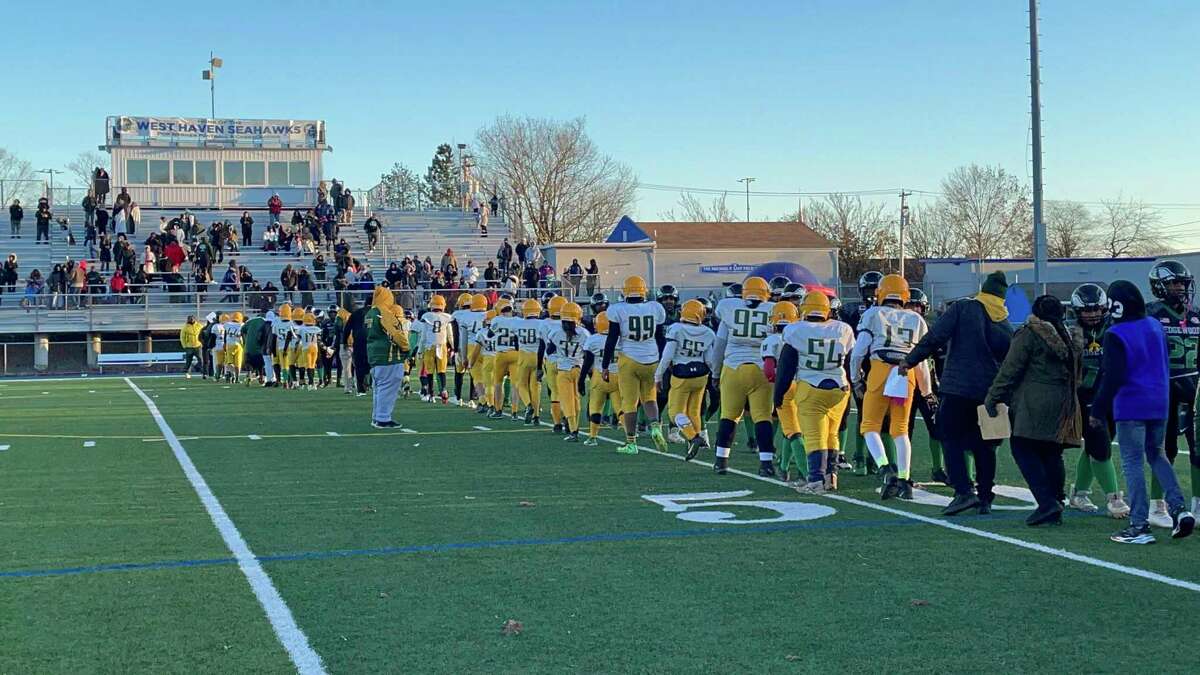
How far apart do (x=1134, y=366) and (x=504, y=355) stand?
11003 mm

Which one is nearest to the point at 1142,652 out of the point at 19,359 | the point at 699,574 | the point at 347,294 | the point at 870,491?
the point at 699,574

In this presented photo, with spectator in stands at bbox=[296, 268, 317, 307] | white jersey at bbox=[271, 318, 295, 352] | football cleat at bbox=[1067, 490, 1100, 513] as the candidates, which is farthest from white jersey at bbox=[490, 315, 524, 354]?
spectator in stands at bbox=[296, 268, 317, 307]

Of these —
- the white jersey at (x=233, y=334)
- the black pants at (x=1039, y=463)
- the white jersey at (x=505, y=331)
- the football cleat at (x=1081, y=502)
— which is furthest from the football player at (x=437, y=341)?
the black pants at (x=1039, y=463)

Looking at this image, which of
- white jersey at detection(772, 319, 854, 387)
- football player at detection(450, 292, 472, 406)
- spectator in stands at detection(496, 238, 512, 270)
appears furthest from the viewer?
spectator in stands at detection(496, 238, 512, 270)

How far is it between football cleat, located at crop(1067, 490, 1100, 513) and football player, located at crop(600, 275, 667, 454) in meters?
4.71

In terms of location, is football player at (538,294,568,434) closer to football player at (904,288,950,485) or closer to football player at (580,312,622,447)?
football player at (580,312,622,447)

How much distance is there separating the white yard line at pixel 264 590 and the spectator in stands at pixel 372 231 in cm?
3466

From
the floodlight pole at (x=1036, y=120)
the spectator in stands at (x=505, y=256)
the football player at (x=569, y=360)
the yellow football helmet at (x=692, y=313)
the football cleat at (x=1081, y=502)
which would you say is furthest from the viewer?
the spectator in stands at (x=505, y=256)

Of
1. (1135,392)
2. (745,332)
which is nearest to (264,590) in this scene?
(1135,392)

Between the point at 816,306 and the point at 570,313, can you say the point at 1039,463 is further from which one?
the point at 570,313

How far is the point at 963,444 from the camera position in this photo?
950 centimetres

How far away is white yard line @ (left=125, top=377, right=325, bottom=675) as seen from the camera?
5602 millimetres

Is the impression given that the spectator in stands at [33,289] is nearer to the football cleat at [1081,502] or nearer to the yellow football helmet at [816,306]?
the yellow football helmet at [816,306]

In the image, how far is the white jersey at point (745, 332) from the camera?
38.4 feet
